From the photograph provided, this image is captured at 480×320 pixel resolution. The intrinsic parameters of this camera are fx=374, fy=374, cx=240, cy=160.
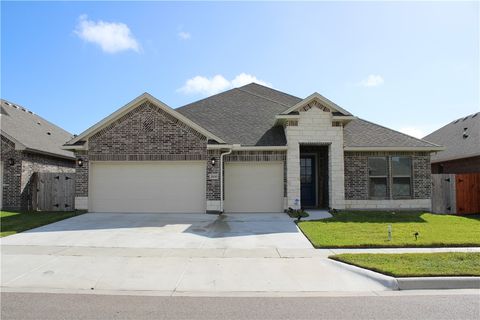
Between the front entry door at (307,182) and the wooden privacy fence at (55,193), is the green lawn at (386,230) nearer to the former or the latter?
the front entry door at (307,182)

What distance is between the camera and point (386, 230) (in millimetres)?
11969

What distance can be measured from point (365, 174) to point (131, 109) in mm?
10780

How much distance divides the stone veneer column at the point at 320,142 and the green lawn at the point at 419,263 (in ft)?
25.9

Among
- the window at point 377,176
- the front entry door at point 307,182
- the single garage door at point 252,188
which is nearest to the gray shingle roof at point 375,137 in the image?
the window at point 377,176

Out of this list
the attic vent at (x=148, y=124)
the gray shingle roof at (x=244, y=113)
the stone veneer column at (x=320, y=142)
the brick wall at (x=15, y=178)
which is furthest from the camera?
the brick wall at (x=15, y=178)

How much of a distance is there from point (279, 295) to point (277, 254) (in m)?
2.80

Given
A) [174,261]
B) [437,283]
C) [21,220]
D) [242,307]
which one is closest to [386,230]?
[437,283]

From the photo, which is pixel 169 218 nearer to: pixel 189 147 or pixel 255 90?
pixel 189 147

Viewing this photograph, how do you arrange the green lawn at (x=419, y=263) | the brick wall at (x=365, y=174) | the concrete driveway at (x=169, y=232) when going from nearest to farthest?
the green lawn at (x=419, y=263) < the concrete driveway at (x=169, y=232) < the brick wall at (x=365, y=174)

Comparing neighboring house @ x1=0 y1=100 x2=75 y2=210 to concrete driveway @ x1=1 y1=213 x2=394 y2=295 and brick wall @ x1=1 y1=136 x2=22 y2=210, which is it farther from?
→ concrete driveway @ x1=1 y1=213 x2=394 y2=295

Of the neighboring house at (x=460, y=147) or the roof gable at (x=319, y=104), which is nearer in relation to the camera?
the roof gable at (x=319, y=104)

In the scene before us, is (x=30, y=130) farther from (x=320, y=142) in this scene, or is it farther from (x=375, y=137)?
(x=375, y=137)

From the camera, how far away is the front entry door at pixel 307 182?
18391mm

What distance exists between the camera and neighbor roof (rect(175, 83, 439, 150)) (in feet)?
55.8
